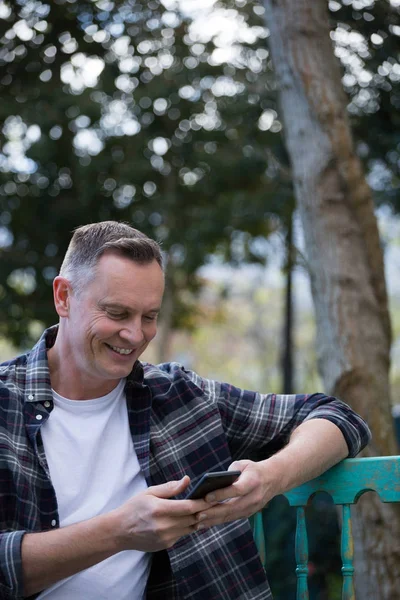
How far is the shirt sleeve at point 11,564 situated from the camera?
185 cm

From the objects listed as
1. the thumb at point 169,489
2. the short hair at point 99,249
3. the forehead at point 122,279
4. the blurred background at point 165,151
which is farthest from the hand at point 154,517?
the blurred background at point 165,151

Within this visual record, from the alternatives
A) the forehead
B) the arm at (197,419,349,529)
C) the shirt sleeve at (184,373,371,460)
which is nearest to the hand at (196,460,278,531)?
the arm at (197,419,349,529)

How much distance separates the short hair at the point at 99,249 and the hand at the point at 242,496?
0.69m

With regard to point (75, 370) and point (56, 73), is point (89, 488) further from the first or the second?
point (56, 73)

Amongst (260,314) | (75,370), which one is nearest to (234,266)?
(75,370)

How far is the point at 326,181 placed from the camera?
4207mm

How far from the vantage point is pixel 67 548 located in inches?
73.2

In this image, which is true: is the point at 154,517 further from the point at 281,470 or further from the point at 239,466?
the point at 281,470

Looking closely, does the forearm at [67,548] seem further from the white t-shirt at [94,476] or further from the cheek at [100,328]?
the cheek at [100,328]

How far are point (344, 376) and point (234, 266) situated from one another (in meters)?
5.82

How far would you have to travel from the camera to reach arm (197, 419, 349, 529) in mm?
1934

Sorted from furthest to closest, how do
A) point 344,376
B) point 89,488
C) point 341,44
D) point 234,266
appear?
point 234,266 < point 341,44 < point 344,376 < point 89,488

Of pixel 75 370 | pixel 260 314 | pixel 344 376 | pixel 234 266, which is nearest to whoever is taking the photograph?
pixel 75 370

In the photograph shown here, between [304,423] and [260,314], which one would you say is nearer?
[304,423]
